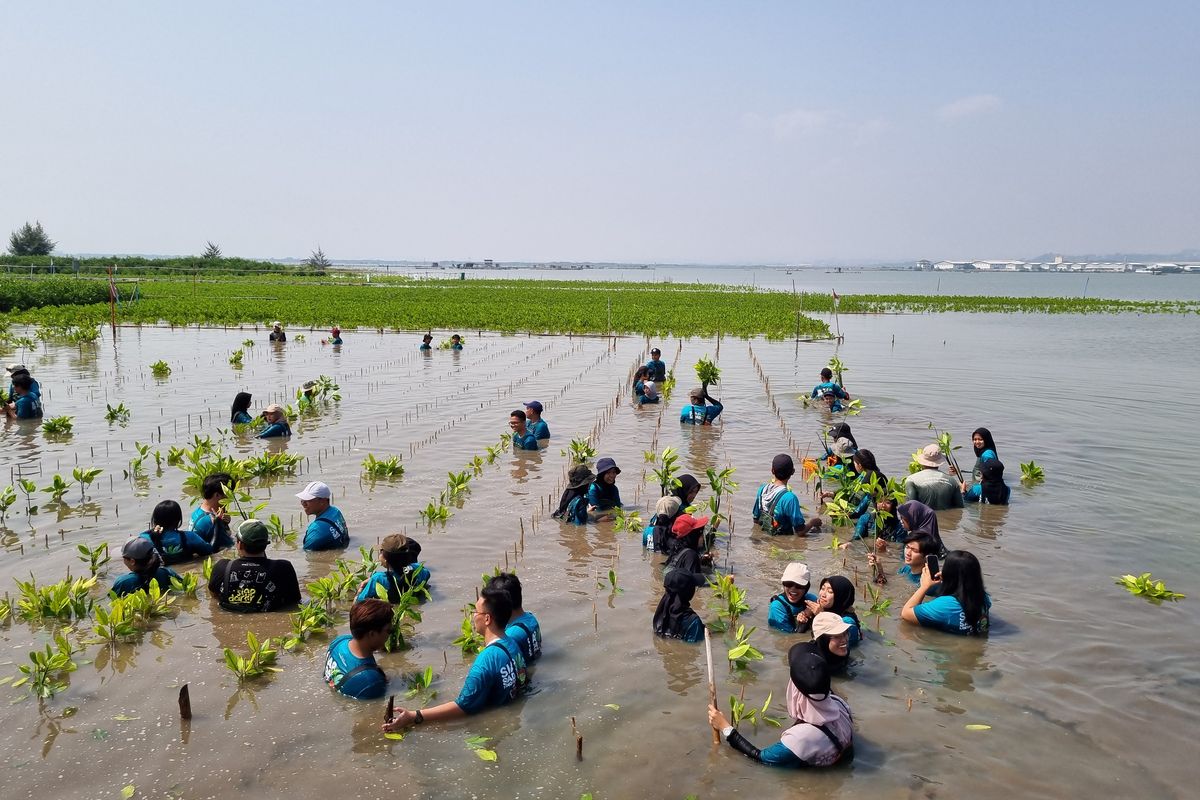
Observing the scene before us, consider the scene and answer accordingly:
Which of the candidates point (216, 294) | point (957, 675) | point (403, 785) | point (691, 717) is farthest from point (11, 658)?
point (216, 294)

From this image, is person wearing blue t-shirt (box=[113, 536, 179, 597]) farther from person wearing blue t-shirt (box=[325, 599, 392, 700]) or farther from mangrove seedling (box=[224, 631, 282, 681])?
person wearing blue t-shirt (box=[325, 599, 392, 700])

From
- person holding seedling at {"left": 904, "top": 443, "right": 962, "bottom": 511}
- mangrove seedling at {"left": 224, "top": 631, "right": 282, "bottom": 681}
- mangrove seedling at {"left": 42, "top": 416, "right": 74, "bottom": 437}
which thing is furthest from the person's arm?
mangrove seedling at {"left": 42, "top": 416, "right": 74, "bottom": 437}

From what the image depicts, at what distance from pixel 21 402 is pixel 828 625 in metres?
17.1

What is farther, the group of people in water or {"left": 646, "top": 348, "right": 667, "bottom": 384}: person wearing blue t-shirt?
{"left": 646, "top": 348, "right": 667, "bottom": 384}: person wearing blue t-shirt

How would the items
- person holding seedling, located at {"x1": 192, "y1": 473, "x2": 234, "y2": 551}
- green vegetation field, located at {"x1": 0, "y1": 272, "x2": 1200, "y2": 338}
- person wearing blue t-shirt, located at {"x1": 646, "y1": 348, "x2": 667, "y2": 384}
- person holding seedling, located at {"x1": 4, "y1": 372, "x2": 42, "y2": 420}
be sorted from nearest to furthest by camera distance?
person holding seedling, located at {"x1": 192, "y1": 473, "x2": 234, "y2": 551} < person holding seedling, located at {"x1": 4, "y1": 372, "x2": 42, "y2": 420} < person wearing blue t-shirt, located at {"x1": 646, "y1": 348, "x2": 667, "y2": 384} < green vegetation field, located at {"x1": 0, "y1": 272, "x2": 1200, "y2": 338}

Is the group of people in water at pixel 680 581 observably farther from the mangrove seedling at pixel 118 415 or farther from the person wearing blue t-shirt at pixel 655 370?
the person wearing blue t-shirt at pixel 655 370

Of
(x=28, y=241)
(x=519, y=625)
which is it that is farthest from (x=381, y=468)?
(x=28, y=241)

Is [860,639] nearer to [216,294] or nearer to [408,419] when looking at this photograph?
[408,419]

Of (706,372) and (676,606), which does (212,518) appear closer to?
(676,606)

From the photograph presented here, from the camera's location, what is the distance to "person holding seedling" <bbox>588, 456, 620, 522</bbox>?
10.6m

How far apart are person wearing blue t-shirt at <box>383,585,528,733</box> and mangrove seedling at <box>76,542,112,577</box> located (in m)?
4.25

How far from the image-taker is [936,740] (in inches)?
233

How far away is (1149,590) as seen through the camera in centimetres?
857

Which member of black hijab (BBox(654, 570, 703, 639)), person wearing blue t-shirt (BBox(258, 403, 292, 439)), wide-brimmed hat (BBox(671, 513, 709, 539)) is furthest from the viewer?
person wearing blue t-shirt (BBox(258, 403, 292, 439))
